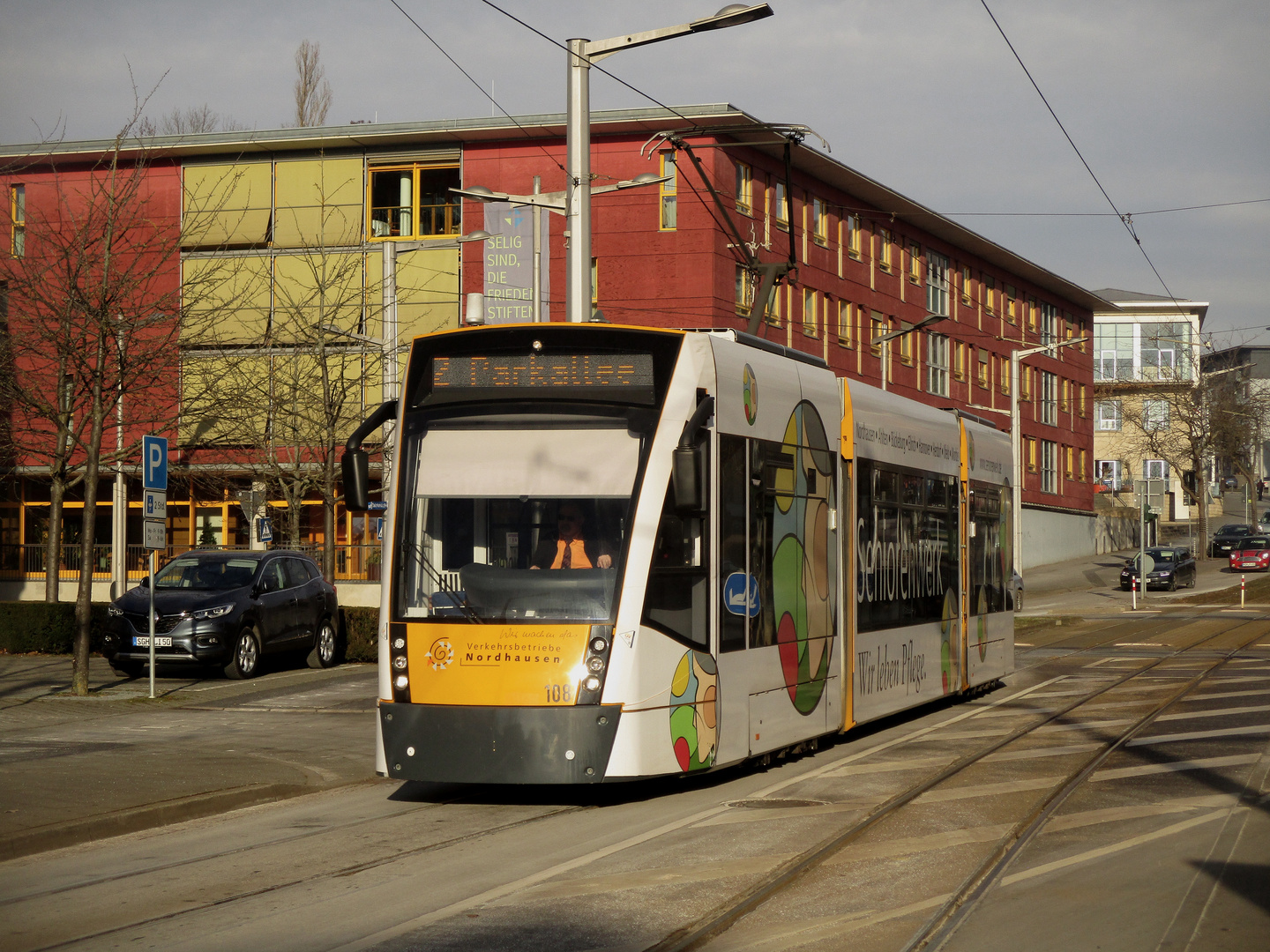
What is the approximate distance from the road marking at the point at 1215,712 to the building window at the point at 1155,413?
67.4m

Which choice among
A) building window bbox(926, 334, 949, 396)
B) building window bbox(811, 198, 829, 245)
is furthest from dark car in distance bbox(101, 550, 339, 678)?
building window bbox(926, 334, 949, 396)

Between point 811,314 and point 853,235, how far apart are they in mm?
4667

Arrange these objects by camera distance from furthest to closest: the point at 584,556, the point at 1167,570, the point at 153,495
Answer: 1. the point at 1167,570
2. the point at 153,495
3. the point at 584,556

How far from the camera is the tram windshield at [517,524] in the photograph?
9.59 m

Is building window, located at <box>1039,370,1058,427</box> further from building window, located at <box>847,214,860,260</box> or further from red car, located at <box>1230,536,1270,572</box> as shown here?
building window, located at <box>847,214,860,260</box>

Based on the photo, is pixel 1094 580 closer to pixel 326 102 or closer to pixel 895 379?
pixel 895 379

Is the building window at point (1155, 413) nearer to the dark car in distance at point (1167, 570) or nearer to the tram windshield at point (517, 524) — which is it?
the dark car in distance at point (1167, 570)

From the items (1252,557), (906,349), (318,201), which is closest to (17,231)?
(318,201)

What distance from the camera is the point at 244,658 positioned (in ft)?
68.9

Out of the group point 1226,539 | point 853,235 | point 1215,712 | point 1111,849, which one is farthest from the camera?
point 1226,539

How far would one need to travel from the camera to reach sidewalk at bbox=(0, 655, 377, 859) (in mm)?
9805

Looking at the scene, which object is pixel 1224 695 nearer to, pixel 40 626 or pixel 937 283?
pixel 40 626

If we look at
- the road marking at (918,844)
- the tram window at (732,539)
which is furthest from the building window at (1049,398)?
the road marking at (918,844)

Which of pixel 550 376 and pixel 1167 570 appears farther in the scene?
pixel 1167 570
